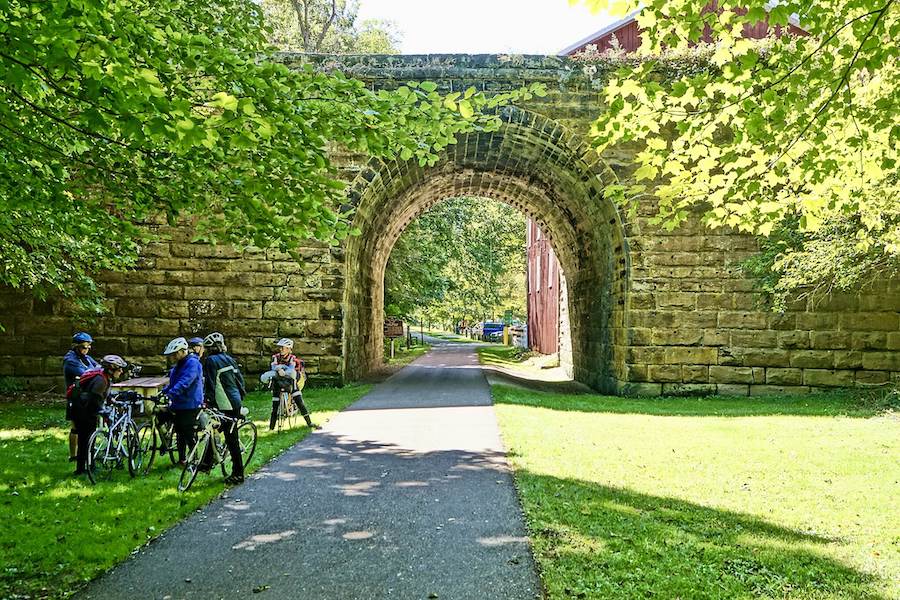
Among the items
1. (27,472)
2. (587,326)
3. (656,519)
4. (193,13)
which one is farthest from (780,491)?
(587,326)

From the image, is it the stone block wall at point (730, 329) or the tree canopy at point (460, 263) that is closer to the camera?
the stone block wall at point (730, 329)

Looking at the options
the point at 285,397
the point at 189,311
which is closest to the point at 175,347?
Result: the point at 285,397

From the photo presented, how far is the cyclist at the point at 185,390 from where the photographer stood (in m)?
7.24

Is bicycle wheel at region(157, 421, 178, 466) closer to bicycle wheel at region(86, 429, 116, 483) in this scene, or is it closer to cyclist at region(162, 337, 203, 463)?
bicycle wheel at region(86, 429, 116, 483)

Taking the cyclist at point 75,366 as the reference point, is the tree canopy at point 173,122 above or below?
above

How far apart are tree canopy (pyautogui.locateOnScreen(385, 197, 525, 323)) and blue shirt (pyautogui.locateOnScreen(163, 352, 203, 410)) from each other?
841 inches

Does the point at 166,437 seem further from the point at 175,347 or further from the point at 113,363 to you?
the point at 175,347

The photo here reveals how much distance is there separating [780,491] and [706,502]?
96 cm

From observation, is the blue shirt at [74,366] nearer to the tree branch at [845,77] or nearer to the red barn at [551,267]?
the tree branch at [845,77]

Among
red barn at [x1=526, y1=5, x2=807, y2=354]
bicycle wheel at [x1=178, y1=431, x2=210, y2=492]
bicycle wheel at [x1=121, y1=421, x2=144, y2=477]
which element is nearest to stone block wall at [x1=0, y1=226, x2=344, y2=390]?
bicycle wheel at [x1=121, y1=421, x2=144, y2=477]

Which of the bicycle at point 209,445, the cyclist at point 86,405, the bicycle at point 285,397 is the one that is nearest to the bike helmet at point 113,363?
the cyclist at point 86,405

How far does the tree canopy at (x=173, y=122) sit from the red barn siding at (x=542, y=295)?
2139 cm

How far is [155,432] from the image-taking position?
325 inches

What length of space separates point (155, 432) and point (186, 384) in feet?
4.67
